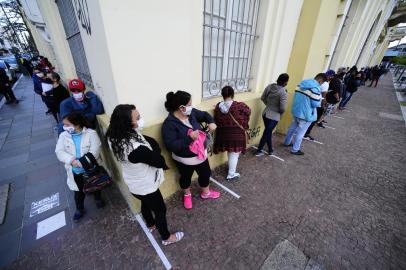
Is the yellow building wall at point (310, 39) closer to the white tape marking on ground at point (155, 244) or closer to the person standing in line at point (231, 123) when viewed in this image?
the person standing in line at point (231, 123)

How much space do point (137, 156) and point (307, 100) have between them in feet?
12.3

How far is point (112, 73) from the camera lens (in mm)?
1928

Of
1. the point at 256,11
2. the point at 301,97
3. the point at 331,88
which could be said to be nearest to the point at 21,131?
the point at 256,11

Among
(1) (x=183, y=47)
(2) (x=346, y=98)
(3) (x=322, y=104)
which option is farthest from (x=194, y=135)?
(2) (x=346, y=98)

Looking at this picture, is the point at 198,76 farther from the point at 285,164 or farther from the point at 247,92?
the point at 285,164

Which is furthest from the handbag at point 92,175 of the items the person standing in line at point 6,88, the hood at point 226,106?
the person standing in line at point 6,88

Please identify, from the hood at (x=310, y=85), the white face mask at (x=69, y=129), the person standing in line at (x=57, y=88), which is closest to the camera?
the white face mask at (x=69, y=129)

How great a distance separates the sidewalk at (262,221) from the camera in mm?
2170

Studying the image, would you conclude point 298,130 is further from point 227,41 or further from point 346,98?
point 346,98

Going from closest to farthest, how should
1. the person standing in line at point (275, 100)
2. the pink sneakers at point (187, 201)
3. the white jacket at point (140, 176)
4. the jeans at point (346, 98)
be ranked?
1. the white jacket at point (140, 176)
2. the pink sneakers at point (187, 201)
3. the person standing in line at point (275, 100)
4. the jeans at point (346, 98)

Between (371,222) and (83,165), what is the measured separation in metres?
4.29

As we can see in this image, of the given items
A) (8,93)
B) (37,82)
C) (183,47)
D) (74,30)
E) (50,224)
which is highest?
(74,30)

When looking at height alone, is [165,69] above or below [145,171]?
above

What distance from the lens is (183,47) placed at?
2.39 m
